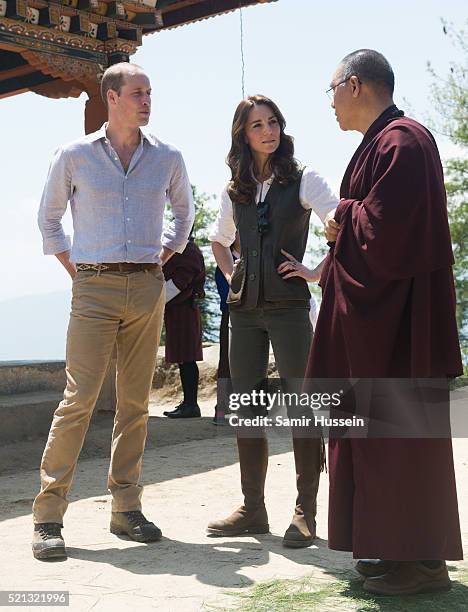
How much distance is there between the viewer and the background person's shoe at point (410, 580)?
11.5ft

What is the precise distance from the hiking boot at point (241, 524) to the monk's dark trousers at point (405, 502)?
3.42 ft

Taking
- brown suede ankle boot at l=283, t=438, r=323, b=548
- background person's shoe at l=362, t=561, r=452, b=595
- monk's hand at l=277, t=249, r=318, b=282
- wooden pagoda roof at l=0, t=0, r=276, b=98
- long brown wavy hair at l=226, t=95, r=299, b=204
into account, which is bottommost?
background person's shoe at l=362, t=561, r=452, b=595

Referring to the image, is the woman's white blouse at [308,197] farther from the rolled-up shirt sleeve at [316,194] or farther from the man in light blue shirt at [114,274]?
the man in light blue shirt at [114,274]

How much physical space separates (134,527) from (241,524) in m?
0.49

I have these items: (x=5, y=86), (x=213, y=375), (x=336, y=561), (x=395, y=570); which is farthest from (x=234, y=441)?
(x=5, y=86)

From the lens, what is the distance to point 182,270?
8820 millimetres

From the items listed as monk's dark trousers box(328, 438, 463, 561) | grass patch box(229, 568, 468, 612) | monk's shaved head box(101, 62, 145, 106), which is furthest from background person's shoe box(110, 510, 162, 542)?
monk's shaved head box(101, 62, 145, 106)

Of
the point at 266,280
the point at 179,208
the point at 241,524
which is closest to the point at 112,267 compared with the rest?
the point at 179,208

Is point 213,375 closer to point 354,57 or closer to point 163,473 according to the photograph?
point 163,473

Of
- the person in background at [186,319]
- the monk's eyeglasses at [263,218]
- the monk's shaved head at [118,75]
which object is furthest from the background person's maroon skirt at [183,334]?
the monk's shaved head at [118,75]

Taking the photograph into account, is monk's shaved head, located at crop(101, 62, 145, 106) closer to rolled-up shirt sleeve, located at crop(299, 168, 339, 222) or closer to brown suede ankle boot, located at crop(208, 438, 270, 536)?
rolled-up shirt sleeve, located at crop(299, 168, 339, 222)

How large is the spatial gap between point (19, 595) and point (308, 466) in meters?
1.42

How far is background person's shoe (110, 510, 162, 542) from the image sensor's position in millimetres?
4383

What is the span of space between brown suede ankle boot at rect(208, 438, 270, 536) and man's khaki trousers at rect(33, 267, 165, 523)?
0.42m
